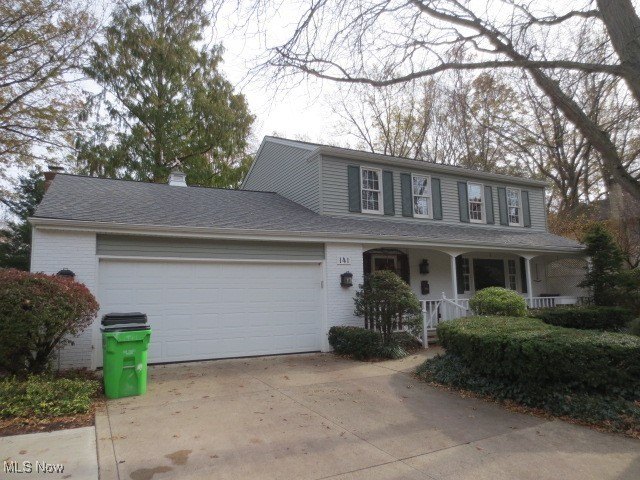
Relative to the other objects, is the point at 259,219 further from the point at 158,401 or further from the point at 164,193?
the point at 158,401

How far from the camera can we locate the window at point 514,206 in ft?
54.6

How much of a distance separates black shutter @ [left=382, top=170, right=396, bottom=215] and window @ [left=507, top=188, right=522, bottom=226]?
5873 millimetres

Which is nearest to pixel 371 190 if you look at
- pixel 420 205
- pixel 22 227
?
pixel 420 205

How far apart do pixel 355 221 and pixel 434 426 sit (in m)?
7.69

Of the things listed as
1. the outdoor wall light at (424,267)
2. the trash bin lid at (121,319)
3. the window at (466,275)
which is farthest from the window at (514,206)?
the trash bin lid at (121,319)

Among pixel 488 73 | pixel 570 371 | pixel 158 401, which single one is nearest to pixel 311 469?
pixel 158 401

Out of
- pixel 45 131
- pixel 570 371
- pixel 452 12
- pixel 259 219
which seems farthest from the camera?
pixel 45 131

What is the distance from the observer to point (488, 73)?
8.36 meters

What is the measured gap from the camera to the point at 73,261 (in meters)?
7.60

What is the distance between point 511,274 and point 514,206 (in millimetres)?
2897

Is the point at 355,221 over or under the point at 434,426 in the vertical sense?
over

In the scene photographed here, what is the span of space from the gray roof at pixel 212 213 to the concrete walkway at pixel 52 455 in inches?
166

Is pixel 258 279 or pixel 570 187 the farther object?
pixel 570 187
